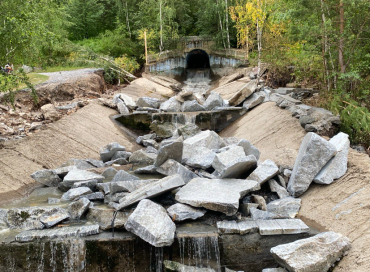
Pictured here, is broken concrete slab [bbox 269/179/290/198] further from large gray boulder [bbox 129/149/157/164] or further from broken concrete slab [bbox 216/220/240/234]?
large gray boulder [bbox 129/149/157/164]

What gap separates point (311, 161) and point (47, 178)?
19.0 ft

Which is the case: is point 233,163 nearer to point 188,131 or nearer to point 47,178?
point 47,178

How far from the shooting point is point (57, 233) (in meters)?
4.96

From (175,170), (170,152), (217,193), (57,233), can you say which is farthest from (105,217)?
(170,152)

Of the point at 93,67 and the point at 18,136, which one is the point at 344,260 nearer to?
the point at 18,136

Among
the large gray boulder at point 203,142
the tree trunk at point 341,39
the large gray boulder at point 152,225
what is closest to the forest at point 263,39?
the tree trunk at point 341,39

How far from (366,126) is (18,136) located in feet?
29.7

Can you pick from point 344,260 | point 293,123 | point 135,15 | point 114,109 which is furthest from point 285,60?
point 135,15

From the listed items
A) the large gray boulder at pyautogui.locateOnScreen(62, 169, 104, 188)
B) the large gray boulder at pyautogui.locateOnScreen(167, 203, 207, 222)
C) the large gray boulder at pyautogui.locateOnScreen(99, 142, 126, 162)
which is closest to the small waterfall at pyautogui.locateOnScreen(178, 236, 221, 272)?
the large gray boulder at pyautogui.locateOnScreen(167, 203, 207, 222)

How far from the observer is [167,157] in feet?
24.5

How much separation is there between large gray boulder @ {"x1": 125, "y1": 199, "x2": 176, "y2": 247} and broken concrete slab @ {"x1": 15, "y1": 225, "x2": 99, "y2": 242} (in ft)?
2.05

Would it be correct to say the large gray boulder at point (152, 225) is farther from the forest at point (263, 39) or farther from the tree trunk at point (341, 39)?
the tree trunk at point (341, 39)

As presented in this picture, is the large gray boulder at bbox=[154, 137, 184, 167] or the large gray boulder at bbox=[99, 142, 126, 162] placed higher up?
the large gray boulder at bbox=[154, 137, 184, 167]

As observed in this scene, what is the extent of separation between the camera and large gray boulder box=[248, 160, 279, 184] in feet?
19.9
